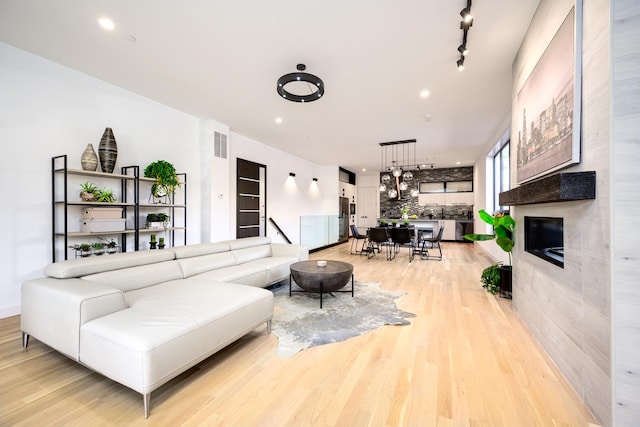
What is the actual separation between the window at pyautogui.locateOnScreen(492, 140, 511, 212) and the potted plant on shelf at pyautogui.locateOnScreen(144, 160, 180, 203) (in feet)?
20.6

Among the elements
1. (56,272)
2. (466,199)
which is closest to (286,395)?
(56,272)

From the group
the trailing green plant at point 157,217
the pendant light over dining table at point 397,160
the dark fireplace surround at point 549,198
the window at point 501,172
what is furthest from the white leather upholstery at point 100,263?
the window at point 501,172

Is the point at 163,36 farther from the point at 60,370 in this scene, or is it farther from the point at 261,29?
the point at 60,370

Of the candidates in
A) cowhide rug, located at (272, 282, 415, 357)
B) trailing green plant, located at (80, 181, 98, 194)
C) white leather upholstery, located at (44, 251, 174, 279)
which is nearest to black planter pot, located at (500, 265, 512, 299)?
cowhide rug, located at (272, 282, 415, 357)

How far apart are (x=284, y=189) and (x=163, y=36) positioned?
528 centimetres

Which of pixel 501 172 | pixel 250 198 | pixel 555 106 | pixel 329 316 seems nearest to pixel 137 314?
pixel 329 316

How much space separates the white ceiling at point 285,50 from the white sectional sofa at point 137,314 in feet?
7.42

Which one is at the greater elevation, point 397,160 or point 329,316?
point 397,160

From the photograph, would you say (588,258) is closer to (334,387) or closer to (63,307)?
(334,387)

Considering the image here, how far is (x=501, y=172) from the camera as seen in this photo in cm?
641

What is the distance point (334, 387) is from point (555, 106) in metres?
2.61

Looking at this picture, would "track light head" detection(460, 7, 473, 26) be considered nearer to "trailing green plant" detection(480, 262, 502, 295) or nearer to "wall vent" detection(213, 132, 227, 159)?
"trailing green plant" detection(480, 262, 502, 295)

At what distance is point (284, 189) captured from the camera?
7.85 metres

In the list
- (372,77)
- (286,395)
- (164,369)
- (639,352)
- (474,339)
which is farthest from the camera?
(372,77)
